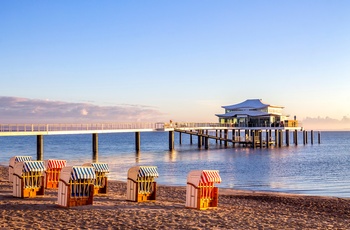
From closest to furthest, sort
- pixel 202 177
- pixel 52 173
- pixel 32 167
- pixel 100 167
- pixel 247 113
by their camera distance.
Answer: pixel 202 177
pixel 32 167
pixel 100 167
pixel 52 173
pixel 247 113

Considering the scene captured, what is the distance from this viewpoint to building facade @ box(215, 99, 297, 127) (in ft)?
223

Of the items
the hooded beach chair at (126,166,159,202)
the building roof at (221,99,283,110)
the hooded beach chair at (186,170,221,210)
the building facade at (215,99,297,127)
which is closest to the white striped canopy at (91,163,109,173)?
the hooded beach chair at (126,166,159,202)

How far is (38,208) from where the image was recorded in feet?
44.4

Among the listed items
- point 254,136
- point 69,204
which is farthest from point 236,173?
point 254,136

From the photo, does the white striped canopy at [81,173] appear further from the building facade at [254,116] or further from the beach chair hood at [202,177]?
the building facade at [254,116]

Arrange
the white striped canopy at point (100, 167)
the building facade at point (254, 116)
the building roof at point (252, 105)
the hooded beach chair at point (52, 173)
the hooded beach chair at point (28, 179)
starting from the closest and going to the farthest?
the hooded beach chair at point (28, 179)
the white striped canopy at point (100, 167)
the hooded beach chair at point (52, 173)
the building facade at point (254, 116)
the building roof at point (252, 105)

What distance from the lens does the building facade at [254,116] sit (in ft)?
223

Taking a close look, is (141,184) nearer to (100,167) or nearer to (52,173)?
(100,167)

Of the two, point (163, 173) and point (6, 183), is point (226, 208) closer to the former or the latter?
point (6, 183)

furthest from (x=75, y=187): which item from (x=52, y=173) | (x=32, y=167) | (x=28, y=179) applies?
(x=52, y=173)

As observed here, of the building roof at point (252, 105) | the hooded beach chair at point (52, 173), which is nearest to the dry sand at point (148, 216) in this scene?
the hooded beach chair at point (52, 173)

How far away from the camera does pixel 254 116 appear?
6850 cm

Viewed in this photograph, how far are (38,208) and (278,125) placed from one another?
57.3m

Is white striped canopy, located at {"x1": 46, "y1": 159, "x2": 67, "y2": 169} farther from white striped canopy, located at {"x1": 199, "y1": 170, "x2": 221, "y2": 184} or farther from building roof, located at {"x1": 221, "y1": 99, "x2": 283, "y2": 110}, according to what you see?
building roof, located at {"x1": 221, "y1": 99, "x2": 283, "y2": 110}
